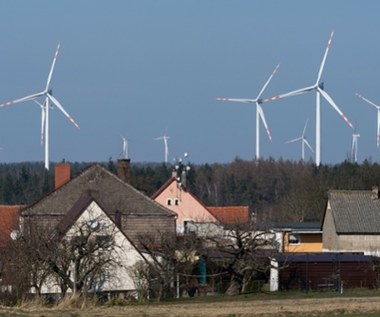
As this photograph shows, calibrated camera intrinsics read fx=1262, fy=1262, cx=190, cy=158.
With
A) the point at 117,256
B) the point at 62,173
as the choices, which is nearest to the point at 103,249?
the point at 117,256

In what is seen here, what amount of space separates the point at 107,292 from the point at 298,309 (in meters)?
18.2

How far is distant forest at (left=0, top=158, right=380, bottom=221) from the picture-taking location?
113m

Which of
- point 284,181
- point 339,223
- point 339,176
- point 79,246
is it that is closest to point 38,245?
point 79,246

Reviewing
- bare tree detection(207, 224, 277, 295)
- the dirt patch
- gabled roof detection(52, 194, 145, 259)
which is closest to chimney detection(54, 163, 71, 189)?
gabled roof detection(52, 194, 145, 259)

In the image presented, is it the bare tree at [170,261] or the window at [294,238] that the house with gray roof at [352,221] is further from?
the bare tree at [170,261]

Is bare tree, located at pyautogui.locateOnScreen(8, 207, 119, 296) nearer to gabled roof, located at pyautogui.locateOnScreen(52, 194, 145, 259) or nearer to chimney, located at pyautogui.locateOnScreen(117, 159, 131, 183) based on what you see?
gabled roof, located at pyautogui.locateOnScreen(52, 194, 145, 259)

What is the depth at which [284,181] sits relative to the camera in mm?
181875

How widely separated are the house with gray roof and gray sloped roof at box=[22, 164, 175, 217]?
15193mm

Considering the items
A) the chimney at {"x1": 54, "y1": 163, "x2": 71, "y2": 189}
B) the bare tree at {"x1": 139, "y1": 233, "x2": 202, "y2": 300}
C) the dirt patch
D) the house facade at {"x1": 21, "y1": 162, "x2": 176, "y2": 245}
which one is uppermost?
the chimney at {"x1": 54, "y1": 163, "x2": 71, "y2": 189}

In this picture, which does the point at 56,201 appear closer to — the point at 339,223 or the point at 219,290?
the point at 219,290

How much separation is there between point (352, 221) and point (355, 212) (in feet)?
2.93

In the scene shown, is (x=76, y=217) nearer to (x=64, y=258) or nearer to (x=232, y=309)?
(x=64, y=258)

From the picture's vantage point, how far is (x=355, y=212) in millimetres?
84438

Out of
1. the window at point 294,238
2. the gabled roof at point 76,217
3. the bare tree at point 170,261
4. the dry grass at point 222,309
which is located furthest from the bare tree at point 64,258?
the window at point 294,238
